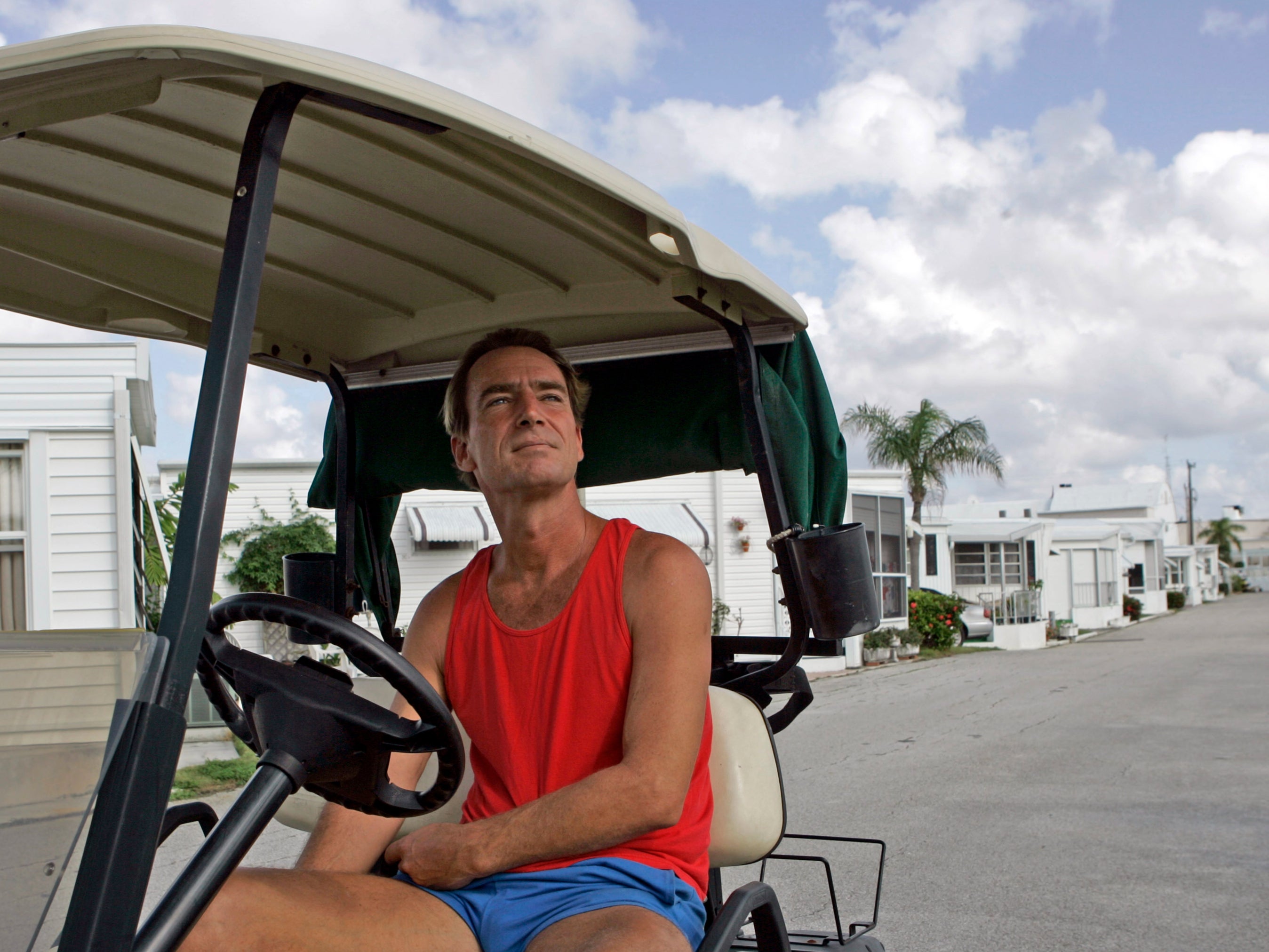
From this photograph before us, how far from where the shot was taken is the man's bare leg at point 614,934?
185 centimetres

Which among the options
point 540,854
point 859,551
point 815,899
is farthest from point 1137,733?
point 540,854

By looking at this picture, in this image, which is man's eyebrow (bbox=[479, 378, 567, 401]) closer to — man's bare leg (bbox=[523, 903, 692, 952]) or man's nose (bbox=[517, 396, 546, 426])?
man's nose (bbox=[517, 396, 546, 426])

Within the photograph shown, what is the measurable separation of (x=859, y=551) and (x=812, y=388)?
0.42 meters

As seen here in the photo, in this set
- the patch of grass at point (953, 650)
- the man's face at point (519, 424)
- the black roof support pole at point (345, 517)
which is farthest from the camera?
the patch of grass at point (953, 650)

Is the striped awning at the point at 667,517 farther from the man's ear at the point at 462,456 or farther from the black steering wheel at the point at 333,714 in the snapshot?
the black steering wheel at the point at 333,714

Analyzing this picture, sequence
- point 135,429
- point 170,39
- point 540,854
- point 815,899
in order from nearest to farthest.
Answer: point 170,39 < point 540,854 < point 815,899 < point 135,429

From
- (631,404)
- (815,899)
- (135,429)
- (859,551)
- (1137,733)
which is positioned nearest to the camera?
(859,551)

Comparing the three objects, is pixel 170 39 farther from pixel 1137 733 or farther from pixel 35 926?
pixel 1137 733

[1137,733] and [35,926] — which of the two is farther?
[1137,733]

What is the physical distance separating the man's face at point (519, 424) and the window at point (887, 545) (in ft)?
58.2

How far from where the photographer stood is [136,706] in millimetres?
1396

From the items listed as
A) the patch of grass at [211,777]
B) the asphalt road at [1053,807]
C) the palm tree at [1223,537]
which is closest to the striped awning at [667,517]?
the asphalt road at [1053,807]

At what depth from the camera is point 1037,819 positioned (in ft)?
22.7

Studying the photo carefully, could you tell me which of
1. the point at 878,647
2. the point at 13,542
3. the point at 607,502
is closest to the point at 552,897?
the point at 13,542
